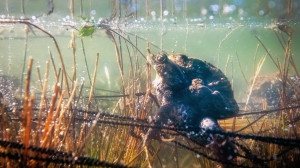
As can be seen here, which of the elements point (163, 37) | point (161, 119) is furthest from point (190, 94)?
point (163, 37)

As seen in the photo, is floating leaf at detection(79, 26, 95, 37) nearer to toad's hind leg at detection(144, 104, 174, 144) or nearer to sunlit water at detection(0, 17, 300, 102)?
sunlit water at detection(0, 17, 300, 102)

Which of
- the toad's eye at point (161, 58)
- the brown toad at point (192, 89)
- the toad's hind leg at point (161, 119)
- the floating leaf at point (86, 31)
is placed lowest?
the toad's hind leg at point (161, 119)

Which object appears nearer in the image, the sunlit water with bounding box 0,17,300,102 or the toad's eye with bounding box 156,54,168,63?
the toad's eye with bounding box 156,54,168,63

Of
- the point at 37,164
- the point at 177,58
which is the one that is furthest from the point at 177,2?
the point at 37,164

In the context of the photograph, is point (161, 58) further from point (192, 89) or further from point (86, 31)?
point (86, 31)

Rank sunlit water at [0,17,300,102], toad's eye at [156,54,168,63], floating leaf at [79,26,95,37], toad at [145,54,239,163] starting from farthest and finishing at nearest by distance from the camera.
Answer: sunlit water at [0,17,300,102] < floating leaf at [79,26,95,37] < toad's eye at [156,54,168,63] < toad at [145,54,239,163]

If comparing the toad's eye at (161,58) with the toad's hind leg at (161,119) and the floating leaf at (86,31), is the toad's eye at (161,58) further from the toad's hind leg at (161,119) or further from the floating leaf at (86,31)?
the floating leaf at (86,31)

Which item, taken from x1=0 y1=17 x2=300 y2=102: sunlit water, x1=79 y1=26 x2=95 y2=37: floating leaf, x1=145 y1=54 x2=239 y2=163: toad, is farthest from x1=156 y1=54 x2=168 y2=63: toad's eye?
x1=79 y1=26 x2=95 y2=37: floating leaf

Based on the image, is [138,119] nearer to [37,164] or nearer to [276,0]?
[37,164]

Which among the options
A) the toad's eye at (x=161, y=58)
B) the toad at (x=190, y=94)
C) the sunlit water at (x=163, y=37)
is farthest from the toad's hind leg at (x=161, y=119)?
the sunlit water at (x=163, y=37)
